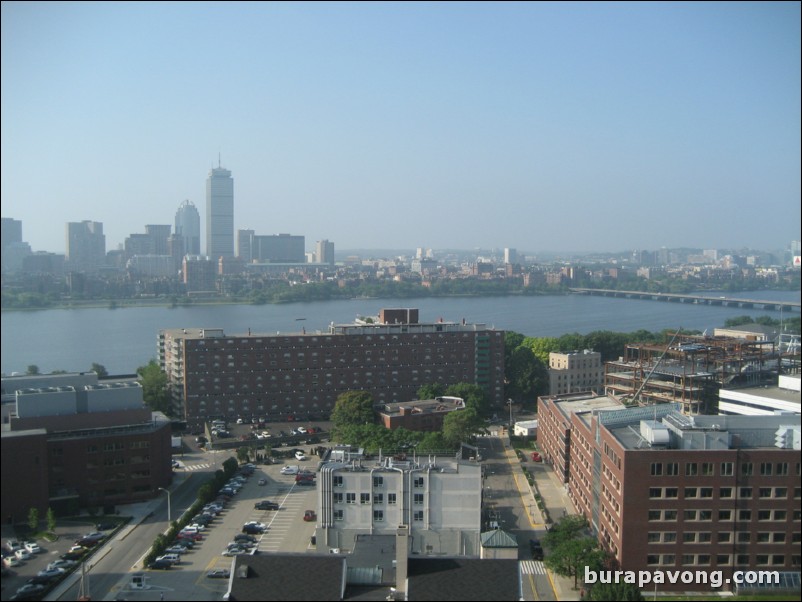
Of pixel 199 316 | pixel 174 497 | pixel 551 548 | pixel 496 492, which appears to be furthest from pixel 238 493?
pixel 199 316

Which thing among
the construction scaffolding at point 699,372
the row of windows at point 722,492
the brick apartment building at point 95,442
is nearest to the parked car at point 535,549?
the row of windows at point 722,492

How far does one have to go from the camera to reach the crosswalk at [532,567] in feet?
14.8

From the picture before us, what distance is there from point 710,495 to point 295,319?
1568 centimetres

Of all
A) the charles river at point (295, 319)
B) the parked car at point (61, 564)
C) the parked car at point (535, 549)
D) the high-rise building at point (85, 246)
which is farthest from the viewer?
the high-rise building at point (85, 246)

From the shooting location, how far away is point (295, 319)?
62.1 ft

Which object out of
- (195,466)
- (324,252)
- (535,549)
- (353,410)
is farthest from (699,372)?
(324,252)

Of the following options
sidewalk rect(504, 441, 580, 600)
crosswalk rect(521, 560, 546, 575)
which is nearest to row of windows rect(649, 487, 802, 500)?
sidewalk rect(504, 441, 580, 600)

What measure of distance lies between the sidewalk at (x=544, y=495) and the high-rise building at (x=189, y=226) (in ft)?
75.1

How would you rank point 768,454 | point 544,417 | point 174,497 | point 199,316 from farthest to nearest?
point 199,316
point 544,417
point 174,497
point 768,454

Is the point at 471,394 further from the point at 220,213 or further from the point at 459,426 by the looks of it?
the point at 220,213

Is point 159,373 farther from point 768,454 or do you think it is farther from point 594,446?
point 768,454

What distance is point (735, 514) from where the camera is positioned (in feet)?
12.3

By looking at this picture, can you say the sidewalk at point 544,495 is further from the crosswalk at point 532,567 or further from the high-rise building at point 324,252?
the high-rise building at point 324,252

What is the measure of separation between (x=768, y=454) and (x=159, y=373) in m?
7.25
